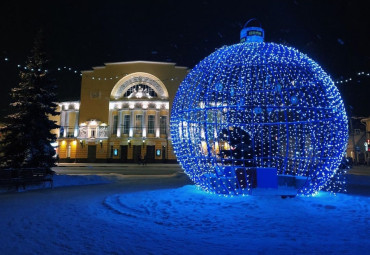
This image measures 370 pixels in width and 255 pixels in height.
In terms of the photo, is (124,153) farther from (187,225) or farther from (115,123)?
(187,225)

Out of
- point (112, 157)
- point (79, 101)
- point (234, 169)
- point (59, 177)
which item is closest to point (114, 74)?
point (79, 101)

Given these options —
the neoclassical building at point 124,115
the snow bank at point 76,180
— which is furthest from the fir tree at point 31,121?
the neoclassical building at point 124,115

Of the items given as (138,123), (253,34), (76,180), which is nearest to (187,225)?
(253,34)

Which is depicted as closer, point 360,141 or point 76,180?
point 76,180

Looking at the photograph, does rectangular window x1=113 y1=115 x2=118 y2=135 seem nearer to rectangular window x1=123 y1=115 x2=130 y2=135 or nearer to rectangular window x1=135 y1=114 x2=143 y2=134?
rectangular window x1=123 y1=115 x2=130 y2=135

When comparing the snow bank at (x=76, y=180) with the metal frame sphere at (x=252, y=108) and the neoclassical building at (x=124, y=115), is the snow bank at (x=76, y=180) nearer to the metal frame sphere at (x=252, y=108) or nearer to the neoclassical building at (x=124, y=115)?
the metal frame sphere at (x=252, y=108)

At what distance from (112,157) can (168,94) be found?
34.8ft

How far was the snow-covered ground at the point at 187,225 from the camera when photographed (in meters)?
4.40

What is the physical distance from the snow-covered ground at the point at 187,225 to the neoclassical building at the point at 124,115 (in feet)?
100

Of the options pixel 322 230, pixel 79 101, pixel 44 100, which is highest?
pixel 79 101

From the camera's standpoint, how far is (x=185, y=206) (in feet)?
23.3

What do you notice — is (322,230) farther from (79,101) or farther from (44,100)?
(79,101)

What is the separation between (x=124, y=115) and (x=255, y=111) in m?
32.8

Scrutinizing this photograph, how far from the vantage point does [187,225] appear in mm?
5578
